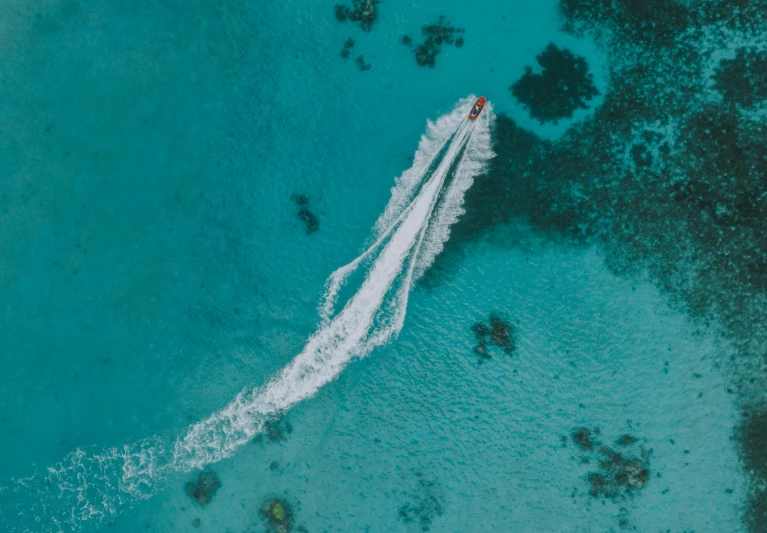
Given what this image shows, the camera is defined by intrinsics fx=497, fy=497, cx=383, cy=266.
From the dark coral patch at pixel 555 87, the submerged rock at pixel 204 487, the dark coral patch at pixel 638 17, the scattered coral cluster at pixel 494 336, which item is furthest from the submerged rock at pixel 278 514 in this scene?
the dark coral patch at pixel 638 17

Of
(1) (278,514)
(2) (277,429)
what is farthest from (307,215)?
(1) (278,514)

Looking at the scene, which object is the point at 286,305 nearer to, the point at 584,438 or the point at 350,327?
the point at 350,327

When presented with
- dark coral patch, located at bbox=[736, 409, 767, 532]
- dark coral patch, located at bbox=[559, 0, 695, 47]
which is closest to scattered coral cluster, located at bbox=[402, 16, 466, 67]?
dark coral patch, located at bbox=[559, 0, 695, 47]

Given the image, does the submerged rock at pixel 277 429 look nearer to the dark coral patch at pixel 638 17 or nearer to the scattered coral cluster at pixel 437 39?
the scattered coral cluster at pixel 437 39

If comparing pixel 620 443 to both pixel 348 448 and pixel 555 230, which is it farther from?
pixel 348 448

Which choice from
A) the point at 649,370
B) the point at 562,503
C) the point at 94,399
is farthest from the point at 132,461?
the point at 649,370

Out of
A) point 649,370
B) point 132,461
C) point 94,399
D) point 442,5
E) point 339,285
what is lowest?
point 132,461

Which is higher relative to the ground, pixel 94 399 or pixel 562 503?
pixel 562 503
